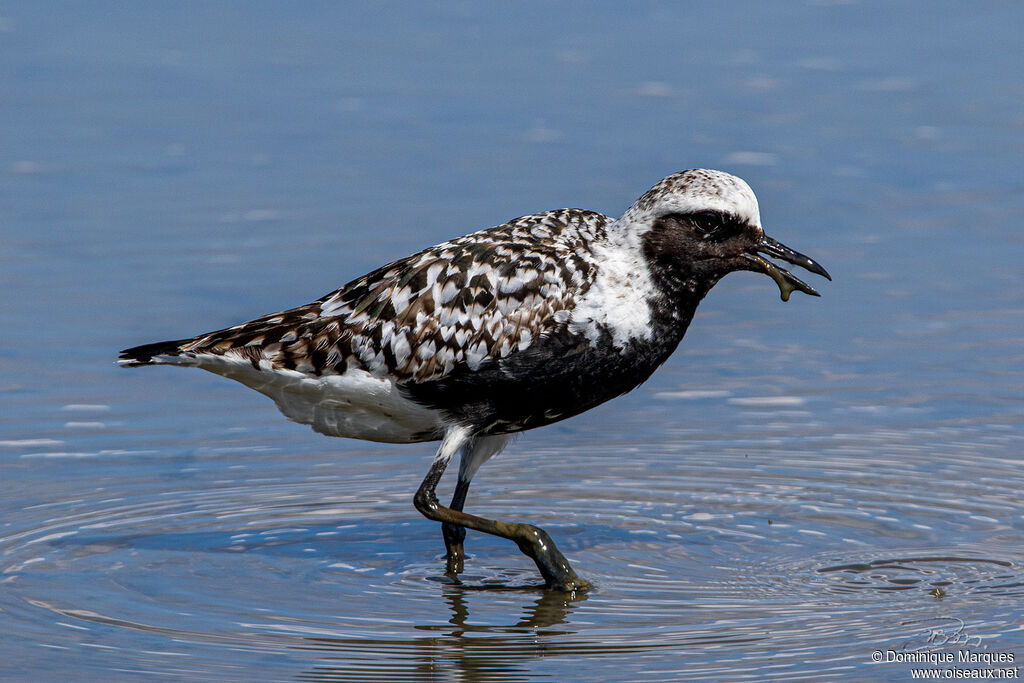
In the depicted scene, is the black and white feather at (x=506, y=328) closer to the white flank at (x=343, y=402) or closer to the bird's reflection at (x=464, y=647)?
the white flank at (x=343, y=402)

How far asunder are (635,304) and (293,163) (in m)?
8.53

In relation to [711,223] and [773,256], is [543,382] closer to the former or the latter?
[711,223]

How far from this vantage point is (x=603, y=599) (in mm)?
9859

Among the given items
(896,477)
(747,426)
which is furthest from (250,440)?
(896,477)

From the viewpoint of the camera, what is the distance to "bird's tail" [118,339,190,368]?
34.2 feet

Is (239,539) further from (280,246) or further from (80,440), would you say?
(280,246)

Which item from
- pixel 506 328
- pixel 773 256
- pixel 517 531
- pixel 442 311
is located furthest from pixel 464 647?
pixel 773 256

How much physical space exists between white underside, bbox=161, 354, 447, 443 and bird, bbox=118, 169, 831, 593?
0.01m

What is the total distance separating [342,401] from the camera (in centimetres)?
1028

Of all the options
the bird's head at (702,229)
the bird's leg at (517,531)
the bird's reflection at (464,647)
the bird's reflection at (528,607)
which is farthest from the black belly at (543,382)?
the bird's reflection at (464,647)

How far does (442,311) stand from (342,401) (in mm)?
795

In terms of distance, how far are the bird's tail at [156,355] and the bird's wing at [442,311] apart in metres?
0.05

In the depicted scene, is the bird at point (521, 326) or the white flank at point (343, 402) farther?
the white flank at point (343, 402)

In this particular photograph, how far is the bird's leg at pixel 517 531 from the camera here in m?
9.95
